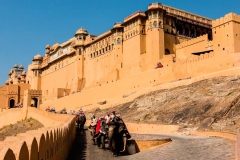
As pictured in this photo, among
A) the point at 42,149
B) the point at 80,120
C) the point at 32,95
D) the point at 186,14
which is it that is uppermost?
the point at 186,14

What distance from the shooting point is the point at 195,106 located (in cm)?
2280

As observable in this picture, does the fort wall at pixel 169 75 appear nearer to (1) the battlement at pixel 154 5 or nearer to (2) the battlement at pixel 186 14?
(1) the battlement at pixel 154 5

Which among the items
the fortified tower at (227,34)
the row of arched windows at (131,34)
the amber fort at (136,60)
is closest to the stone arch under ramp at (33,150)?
the amber fort at (136,60)

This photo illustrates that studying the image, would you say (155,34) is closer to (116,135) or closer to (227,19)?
(227,19)

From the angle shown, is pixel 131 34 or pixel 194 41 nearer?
pixel 194 41

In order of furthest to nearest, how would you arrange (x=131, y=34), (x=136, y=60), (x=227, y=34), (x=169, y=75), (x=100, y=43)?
1. (x=100, y=43)
2. (x=131, y=34)
3. (x=136, y=60)
4. (x=169, y=75)
5. (x=227, y=34)

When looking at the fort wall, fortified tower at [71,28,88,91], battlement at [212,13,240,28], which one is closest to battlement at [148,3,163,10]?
the fort wall

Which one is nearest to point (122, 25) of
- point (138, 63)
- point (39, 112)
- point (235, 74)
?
point (138, 63)

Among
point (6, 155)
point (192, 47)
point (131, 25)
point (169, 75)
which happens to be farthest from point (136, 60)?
point (6, 155)

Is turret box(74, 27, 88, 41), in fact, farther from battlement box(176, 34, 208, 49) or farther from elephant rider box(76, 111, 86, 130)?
elephant rider box(76, 111, 86, 130)

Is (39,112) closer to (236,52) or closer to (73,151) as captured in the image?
(236,52)

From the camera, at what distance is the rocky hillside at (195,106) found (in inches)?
757

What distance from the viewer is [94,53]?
2119 inches

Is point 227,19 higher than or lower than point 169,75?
higher
